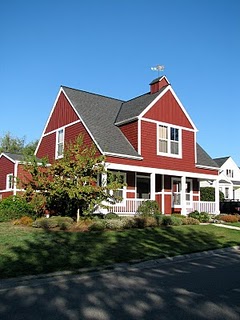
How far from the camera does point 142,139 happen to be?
79.4 feet

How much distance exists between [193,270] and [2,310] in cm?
544

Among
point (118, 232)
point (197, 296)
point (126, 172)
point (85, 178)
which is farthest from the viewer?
point (126, 172)

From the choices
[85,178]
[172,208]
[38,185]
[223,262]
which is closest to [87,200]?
[85,178]

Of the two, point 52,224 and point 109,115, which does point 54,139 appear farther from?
point 52,224

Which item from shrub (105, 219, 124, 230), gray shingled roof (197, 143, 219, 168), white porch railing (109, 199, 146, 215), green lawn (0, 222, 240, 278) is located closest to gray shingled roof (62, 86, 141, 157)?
white porch railing (109, 199, 146, 215)

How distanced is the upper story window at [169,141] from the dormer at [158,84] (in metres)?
3.28

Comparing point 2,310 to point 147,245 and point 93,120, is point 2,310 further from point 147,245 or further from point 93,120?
point 93,120

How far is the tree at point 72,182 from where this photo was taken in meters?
17.7

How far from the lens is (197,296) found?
716 centimetres

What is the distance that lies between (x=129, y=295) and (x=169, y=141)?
19116mm

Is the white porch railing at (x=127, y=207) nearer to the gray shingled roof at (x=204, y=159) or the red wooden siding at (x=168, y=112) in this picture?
the red wooden siding at (x=168, y=112)

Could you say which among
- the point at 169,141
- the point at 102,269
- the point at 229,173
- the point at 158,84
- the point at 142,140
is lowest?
the point at 102,269

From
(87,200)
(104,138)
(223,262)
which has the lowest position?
(223,262)

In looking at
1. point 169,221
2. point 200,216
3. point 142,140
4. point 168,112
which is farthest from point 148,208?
point 168,112
